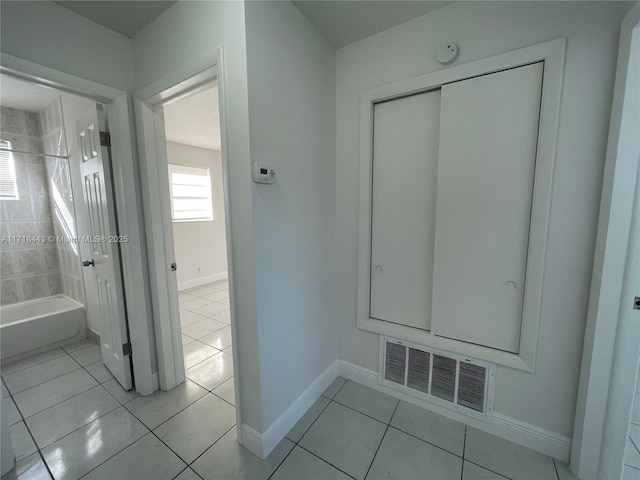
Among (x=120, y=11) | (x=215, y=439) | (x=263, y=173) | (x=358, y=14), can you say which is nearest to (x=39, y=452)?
(x=215, y=439)

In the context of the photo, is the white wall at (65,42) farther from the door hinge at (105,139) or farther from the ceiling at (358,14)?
the ceiling at (358,14)

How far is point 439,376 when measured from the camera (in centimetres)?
165

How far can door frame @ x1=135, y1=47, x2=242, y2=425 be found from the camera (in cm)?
131

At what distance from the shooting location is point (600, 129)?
3.75 ft

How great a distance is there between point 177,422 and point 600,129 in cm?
274

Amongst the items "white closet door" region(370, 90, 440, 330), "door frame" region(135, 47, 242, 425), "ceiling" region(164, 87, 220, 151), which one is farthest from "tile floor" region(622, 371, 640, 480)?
"ceiling" region(164, 87, 220, 151)

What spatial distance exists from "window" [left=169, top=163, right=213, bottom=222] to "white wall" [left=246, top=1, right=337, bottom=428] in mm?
3386

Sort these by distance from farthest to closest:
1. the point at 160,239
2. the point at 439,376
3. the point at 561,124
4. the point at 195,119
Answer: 1. the point at 195,119
2. the point at 160,239
3. the point at 439,376
4. the point at 561,124

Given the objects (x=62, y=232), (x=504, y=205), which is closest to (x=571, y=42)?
(x=504, y=205)

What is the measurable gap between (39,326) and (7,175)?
5.23ft

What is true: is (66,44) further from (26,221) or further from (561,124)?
(561,124)

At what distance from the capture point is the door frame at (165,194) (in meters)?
1.31

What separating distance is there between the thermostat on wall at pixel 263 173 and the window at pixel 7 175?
3.19m

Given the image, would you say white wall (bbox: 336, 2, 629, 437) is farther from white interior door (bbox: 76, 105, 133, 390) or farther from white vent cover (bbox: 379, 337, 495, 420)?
white interior door (bbox: 76, 105, 133, 390)
